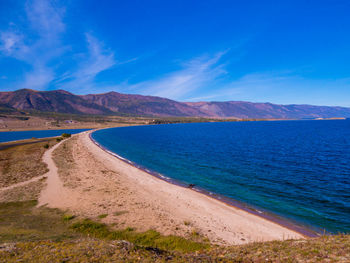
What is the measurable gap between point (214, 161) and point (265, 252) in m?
33.7

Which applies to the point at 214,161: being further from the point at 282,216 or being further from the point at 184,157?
the point at 282,216

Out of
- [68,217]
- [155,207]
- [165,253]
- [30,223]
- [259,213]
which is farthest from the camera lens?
[155,207]

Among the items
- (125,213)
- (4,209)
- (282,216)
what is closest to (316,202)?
(282,216)

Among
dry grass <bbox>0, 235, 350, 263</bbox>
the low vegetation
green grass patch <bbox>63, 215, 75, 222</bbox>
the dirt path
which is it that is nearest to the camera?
dry grass <bbox>0, 235, 350, 263</bbox>

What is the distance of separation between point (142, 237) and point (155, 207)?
5757mm

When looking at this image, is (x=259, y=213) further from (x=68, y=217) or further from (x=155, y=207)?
(x=68, y=217)

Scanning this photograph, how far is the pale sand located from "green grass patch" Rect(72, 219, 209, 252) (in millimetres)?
917

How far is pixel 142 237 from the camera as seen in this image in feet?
46.8

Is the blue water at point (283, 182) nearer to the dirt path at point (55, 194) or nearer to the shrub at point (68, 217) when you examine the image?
the dirt path at point (55, 194)

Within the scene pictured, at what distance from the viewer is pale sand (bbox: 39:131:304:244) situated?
1549 cm

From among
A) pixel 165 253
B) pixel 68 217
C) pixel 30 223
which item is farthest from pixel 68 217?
pixel 165 253

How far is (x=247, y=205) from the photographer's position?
21.2 meters

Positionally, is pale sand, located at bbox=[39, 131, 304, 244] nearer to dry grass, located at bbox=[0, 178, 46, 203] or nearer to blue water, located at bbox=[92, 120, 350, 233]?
dry grass, located at bbox=[0, 178, 46, 203]

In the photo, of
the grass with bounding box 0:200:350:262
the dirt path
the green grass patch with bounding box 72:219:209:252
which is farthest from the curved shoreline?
the dirt path
